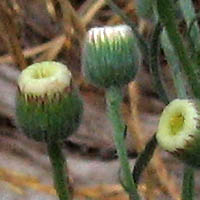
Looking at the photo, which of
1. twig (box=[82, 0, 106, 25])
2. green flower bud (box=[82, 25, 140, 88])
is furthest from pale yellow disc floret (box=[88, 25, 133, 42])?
twig (box=[82, 0, 106, 25])

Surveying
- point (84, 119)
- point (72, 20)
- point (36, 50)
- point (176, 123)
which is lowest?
point (84, 119)

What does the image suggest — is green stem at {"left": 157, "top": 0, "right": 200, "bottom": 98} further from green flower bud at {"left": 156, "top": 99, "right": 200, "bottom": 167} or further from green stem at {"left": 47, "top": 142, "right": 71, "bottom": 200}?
green stem at {"left": 47, "top": 142, "right": 71, "bottom": 200}

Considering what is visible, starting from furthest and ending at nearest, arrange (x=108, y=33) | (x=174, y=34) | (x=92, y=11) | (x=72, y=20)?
(x=92, y=11) < (x=72, y=20) < (x=108, y=33) < (x=174, y=34)

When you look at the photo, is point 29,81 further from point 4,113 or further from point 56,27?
point 56,27

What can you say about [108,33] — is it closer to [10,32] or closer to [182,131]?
[182,131]

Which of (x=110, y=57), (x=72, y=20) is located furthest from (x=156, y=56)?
(x=72, y=20)

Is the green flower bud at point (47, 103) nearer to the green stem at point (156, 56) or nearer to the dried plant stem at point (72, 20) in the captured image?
the green stem at point (156, 56)
